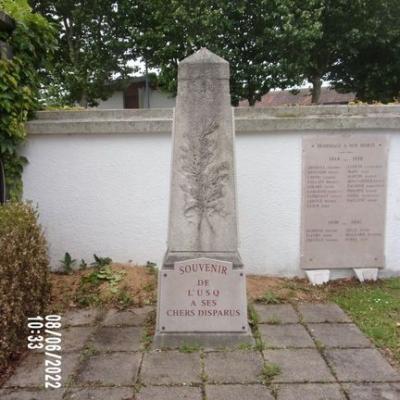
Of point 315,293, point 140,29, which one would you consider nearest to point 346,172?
point 315,293

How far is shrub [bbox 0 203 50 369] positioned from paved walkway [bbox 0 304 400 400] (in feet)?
0.84

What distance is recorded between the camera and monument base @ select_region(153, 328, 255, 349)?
356 cm

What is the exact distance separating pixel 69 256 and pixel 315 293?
2794 millimetres

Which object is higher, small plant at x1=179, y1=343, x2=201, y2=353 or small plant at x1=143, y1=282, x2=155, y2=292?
small plant at x1=143, y1=282, x2=155, y2=292

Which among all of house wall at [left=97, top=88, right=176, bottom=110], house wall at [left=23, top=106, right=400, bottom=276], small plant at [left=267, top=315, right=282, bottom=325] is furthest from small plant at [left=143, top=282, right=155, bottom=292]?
house wall at [left=97, top=88, right=176, bottom=110]

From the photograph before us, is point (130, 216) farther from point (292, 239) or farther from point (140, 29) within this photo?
point (140, 29)

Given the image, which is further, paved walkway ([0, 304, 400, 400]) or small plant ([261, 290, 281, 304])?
small plant ([261, 290, 281, 304])

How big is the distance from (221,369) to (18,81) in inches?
145

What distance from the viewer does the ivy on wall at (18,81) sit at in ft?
15.3

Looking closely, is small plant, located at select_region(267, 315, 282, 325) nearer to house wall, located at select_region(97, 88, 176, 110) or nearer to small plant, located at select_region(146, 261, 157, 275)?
small plant, located at select_region(146, 261, 157, 275)

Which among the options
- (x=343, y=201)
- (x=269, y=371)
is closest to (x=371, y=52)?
(x=343, y=201)

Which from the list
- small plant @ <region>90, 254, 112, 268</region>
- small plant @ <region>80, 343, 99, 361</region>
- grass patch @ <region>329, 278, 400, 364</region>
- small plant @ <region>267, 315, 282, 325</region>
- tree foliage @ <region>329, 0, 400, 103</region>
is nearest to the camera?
small plant @ <region>80, 343, 99, 361</region>

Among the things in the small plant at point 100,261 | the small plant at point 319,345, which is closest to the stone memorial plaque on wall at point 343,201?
the small plant at point 319,345

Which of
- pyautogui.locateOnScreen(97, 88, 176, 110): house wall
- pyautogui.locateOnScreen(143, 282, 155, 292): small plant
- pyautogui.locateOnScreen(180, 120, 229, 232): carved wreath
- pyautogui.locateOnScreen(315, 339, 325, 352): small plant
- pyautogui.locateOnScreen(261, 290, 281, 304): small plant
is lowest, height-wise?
pyautogui.locateOnScreen(315, 339, 325, 352): small plant
